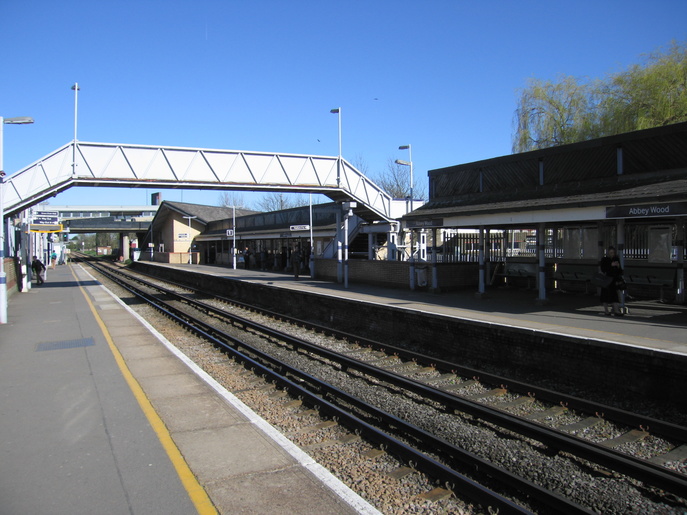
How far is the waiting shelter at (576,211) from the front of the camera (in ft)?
36.7

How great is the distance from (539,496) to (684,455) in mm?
2194

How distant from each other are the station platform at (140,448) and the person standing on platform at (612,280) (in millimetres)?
8379

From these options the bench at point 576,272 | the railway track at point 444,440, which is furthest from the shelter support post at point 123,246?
the railway track at point 444,440

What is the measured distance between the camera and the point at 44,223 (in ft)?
109

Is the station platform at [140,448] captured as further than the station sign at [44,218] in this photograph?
No

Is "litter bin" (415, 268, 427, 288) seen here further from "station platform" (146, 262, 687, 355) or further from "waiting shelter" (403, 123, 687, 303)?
"waiting shelter" (403, 123, 687, 303)

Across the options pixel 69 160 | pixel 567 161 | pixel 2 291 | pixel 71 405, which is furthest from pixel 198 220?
pixel 71 405

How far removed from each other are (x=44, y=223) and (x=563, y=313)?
32844 mm

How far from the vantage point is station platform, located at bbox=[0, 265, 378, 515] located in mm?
3926

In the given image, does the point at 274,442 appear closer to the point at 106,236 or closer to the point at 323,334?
the point at 323,334

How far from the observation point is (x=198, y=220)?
5528 cm

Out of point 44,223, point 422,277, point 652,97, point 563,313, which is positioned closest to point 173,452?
point 563,313

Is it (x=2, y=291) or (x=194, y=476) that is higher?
(x=2, y=291)

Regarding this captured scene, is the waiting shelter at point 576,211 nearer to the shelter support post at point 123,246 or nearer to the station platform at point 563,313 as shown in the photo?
the station platform at point 563,313
